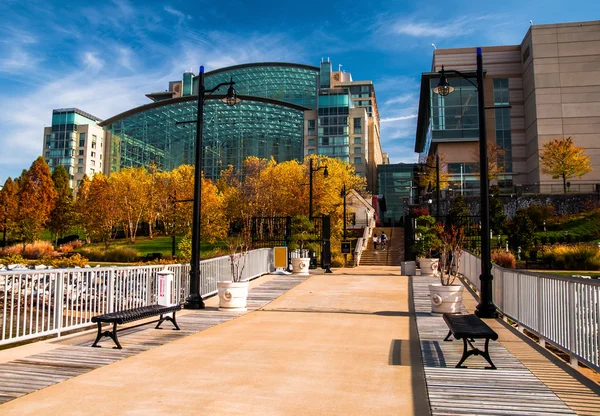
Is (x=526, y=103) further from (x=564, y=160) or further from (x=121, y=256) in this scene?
(x=121, y=256)

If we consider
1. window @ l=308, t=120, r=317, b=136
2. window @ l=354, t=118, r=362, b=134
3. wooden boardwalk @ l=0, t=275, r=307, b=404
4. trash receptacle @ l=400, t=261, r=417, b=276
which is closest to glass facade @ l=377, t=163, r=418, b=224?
window @ l=354, t=118, r=362, b=134

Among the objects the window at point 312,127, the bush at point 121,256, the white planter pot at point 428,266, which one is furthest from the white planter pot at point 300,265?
the window at point 312,127

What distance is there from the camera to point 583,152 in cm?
6819

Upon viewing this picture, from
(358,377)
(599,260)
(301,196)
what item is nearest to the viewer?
(358,377)

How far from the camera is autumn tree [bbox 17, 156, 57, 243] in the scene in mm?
46906

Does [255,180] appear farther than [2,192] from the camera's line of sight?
Yes

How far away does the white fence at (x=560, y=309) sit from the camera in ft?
20.2

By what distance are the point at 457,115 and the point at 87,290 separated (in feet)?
235

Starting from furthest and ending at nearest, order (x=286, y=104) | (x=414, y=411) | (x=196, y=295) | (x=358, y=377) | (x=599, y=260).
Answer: (x=286, y=104) < (x=599, y=260) < (x=196, y=295) < (x=358, y=377) < (x=414, y=411)

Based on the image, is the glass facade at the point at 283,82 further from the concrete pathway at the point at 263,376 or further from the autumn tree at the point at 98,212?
the concrete pathway at the point at 263,376

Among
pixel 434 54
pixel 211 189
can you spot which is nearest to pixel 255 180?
pixel 211 189

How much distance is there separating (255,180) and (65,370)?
4993 centimetres

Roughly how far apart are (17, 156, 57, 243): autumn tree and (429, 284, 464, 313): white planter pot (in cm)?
4454

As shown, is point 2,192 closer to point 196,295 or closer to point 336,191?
point 336,191
